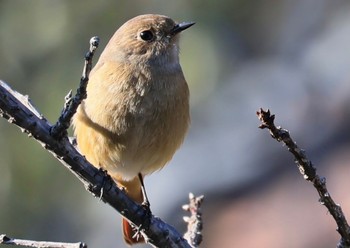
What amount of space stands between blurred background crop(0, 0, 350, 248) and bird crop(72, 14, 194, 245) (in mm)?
2237

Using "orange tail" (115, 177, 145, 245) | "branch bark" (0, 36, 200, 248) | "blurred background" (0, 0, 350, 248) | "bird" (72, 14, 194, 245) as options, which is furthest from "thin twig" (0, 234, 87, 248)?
"blurred background" (0, 0, 350, 248)

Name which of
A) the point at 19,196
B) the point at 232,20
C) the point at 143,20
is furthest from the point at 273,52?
the point at 143,20

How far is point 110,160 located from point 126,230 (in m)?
0.55

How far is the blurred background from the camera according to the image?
6250 millimetres

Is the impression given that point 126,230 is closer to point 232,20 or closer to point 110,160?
point 110,160

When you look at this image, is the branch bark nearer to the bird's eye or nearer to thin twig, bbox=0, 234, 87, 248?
thin twig, bbox=0, 234, 87, 248

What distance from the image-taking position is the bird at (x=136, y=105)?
3.64m

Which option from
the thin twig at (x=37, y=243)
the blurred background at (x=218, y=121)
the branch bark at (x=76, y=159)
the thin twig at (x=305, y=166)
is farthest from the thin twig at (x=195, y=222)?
the blurred background at (x=218, y=121)

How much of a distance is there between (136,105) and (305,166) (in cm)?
120

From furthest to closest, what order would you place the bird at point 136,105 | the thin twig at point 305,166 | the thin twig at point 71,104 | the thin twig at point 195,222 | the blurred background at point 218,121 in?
the blurred background at point 218,121
the bird at point 136,105
the thin twig at point 195,222
the thin twig at point 71,104
the thin twig at point 305,166

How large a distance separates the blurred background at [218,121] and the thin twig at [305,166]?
3.08 meters

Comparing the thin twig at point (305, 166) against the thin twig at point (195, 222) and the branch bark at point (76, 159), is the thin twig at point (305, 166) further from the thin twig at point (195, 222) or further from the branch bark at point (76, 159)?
the thin twig at point (195, 222)

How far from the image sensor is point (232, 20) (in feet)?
25.8

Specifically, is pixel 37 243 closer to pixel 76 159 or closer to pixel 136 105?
pixel 76 159
